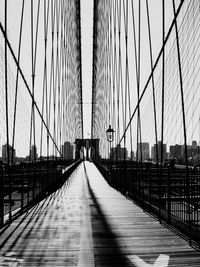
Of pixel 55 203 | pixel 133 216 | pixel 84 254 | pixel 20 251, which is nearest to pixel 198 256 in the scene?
pixel 84 254

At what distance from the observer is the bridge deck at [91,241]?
128 inches

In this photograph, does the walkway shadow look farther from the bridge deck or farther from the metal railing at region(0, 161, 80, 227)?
the metal railing at region(0, 161, 80, 227)

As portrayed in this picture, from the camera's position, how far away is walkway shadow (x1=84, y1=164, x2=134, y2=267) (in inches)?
126

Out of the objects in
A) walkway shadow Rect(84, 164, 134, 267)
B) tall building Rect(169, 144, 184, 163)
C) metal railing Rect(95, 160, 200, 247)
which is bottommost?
walkway shadow Rect(84, 164, 134, 267)

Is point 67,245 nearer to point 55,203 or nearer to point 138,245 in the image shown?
point 138,245

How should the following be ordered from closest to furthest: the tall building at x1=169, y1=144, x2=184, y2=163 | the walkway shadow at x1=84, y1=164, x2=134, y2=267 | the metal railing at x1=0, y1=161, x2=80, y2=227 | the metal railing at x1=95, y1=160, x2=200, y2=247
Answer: the walkway shadow at x1=84, y1=164, x2=134, y2=267 < the metal railing at x1=95, y1=160, x2=200, y2=247 < the metal railing at x1=0, y1=161, x2=80, y2=227 < the tall building at x1=169, y1=144, x2=184, y2=163

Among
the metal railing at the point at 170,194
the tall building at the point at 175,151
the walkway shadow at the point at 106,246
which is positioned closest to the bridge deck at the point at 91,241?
the walkway shadow at the point at 106,246

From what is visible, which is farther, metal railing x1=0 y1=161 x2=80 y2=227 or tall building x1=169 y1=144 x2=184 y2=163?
tall building x1=169 y1=144 x2=184 y2=163

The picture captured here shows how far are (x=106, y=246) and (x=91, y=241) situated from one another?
0.88 feet

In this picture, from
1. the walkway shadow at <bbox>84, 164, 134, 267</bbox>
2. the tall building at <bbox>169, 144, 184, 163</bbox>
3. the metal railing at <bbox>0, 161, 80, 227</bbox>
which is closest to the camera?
the walkway shadow at <bbox>84, 164, 134, 267</bbox>

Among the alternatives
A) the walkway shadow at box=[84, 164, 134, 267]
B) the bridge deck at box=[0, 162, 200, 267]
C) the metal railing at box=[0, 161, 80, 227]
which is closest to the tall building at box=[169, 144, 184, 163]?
the metal railing at box=[0, 161, 80, 227]

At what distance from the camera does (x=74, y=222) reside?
5184 mm

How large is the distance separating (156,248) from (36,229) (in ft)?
5.15

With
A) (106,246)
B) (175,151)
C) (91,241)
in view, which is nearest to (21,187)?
(91,241)
